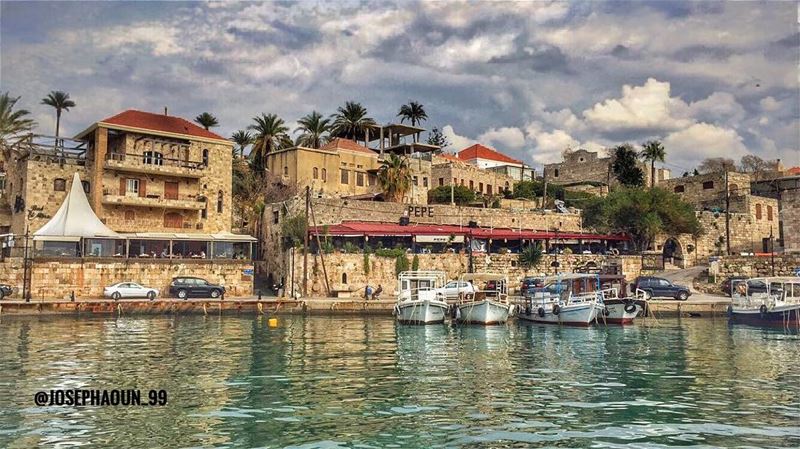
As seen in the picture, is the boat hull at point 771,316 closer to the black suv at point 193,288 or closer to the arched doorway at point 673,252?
the arched doorway at point 673,252

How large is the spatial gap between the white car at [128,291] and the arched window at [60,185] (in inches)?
400

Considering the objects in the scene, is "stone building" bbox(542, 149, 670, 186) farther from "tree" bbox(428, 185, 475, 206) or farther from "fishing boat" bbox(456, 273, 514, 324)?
"fishing boat" bbox(456, 273, 514, 324)

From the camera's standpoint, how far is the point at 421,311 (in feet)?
105

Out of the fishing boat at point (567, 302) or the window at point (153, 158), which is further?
the window at point (153, 158)

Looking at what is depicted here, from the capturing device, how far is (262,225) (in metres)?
50.3

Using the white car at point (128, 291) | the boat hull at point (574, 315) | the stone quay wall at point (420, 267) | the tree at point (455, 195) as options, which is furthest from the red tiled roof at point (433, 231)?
the boat hull at point (574, 315)

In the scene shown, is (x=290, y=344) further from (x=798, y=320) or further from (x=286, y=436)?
(x=798, y=320)

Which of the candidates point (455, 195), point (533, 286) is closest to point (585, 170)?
point (455, 195)

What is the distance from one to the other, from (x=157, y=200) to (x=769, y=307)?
3826 cm

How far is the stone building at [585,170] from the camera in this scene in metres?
72.6

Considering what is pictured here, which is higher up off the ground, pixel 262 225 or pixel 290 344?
pixel 262 225

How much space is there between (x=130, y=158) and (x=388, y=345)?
96.7ft

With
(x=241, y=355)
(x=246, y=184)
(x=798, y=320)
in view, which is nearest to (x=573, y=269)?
(x=798, y=320)

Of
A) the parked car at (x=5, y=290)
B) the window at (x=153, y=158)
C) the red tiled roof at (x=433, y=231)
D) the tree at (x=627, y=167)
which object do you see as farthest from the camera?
the tree at (x=627, y=167)
